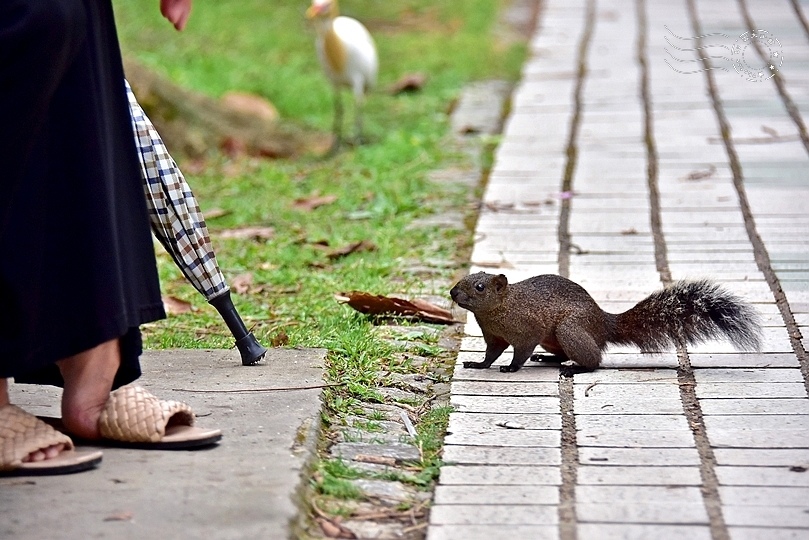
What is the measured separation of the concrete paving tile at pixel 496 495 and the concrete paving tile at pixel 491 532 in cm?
11

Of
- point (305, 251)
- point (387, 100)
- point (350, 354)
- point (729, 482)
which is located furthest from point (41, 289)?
point (387, 100)

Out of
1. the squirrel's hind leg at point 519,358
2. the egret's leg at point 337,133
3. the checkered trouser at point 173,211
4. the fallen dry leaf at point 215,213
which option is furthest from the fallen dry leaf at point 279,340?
the egret's leg at point 337,133

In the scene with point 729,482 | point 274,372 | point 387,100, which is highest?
point 387,100

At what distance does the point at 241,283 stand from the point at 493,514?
213 cm

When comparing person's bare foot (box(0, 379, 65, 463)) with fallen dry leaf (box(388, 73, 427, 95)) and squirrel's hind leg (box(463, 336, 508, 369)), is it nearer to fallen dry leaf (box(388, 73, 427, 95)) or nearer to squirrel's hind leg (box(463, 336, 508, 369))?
squirrel's hind leg (box(463, 336, 508, 369))

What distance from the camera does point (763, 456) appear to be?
2.73 m

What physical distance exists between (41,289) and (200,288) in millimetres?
785

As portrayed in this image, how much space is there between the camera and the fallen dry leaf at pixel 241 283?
4.36 meters

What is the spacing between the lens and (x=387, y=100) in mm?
7770

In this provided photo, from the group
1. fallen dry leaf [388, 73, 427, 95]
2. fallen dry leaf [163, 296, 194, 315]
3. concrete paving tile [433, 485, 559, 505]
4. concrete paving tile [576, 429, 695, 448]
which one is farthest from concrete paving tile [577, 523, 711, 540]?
fallen dry leaf [388, 73, 427, 95]

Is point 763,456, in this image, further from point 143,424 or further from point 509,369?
point 143,424

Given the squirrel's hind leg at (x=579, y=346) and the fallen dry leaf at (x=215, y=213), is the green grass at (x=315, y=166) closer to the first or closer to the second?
the fallen dry leaf at (x=215, y=213)

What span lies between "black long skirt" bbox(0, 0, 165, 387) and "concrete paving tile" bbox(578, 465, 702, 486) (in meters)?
1.03

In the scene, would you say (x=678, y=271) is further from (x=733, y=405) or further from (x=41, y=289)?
(x=41, y=289)
